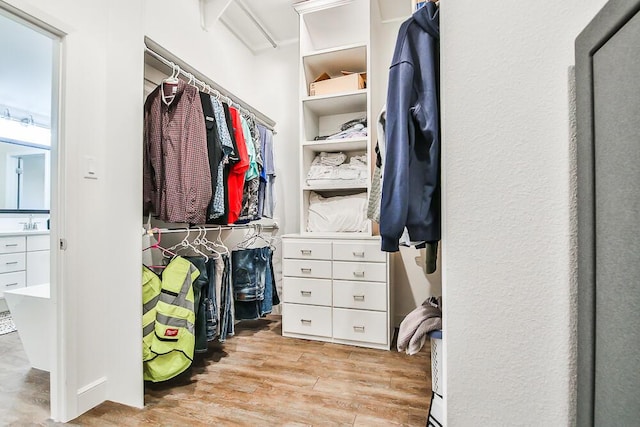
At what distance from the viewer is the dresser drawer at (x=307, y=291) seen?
221 centimetres

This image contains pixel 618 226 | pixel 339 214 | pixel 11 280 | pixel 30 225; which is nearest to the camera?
pixel 618 226

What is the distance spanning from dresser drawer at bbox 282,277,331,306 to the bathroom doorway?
134cm

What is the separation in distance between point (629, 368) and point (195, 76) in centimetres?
221

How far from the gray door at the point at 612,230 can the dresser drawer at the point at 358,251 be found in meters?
1.51

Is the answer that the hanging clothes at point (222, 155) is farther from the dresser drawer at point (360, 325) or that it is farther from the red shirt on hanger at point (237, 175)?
the dresser drawer at point (360, 325)

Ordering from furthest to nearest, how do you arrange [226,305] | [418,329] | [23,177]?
1. [23,177]
2. [226,305]
3. [418,329]

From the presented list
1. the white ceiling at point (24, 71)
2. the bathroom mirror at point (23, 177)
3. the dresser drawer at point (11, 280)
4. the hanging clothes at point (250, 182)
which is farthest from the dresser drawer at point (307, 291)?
the bathroom mirror at point (23, 177)

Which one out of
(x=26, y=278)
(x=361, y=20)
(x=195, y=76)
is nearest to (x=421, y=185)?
(x=195, y=76)

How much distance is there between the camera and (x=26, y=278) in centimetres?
322

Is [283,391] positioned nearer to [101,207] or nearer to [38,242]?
[101,207]

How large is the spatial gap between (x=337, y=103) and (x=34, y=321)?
97.8 inches

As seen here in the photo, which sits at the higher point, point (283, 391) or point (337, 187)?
point (337, 187)

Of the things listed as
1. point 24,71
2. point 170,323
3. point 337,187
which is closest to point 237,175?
point 337,187

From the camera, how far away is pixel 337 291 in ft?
7.13
